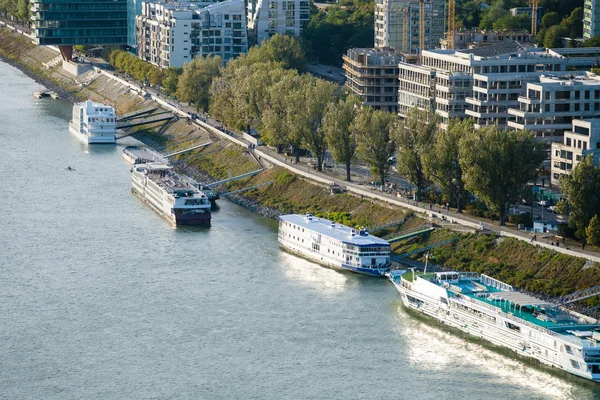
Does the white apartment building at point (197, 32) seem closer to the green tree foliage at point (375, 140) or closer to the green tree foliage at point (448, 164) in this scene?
the green tree foliage at point (375, 140)

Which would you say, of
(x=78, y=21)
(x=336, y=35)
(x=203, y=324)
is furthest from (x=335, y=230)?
(x=78, y=21)

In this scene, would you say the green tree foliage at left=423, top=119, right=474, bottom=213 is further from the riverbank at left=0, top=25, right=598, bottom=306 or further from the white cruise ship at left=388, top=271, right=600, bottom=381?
the white cruise ship at left=388, top=271, right=600, bottom=381

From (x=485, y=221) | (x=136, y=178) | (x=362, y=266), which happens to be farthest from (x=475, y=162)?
(x=136, y=178)

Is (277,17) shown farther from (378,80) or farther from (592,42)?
(592,42)

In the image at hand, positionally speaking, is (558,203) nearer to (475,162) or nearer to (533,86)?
(475,162)

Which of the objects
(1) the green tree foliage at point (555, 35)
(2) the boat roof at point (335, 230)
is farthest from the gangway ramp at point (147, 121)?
(2) the boat roof at point (335, 230)
